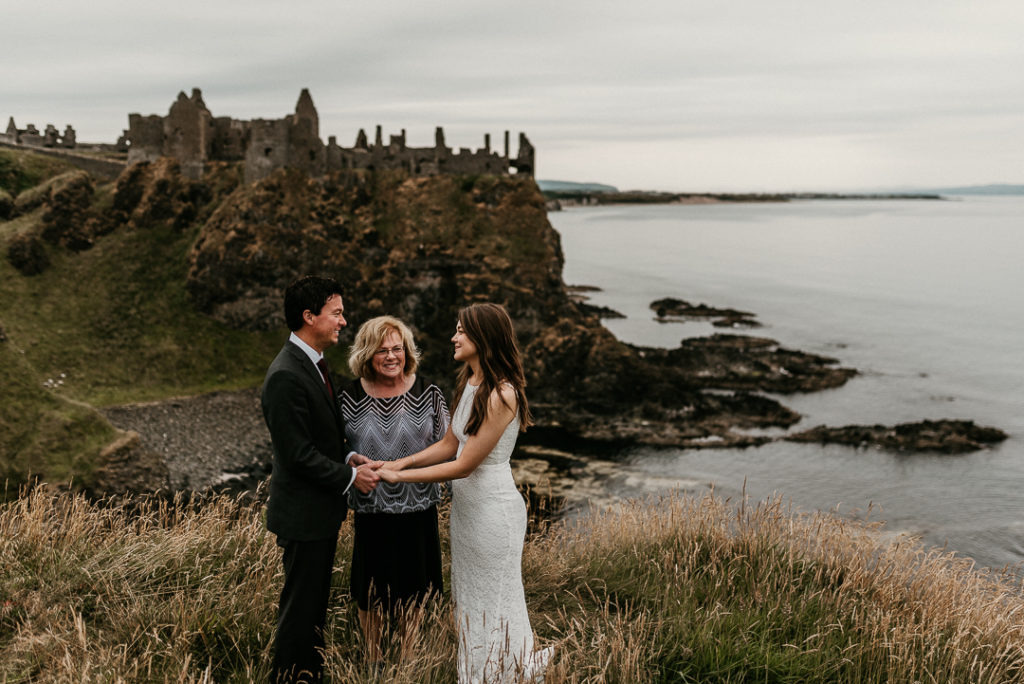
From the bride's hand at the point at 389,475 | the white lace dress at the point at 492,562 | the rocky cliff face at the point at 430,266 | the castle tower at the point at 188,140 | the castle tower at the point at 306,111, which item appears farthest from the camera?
the castle tower at the point at 188,140

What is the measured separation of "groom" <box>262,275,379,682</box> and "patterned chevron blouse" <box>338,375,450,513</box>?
0.40 meters

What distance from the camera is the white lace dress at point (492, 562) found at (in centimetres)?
546

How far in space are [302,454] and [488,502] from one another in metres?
1.41

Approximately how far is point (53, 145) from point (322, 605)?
67.2 meters

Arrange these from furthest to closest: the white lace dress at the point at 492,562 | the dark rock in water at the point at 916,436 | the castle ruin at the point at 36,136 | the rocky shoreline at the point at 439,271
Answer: the castle ruin at the point at 36,136 → the rocky shoreline at the point at 439,271 → the dark rock in water at the point at 916,436 → the white lace dress at the point at 492,562

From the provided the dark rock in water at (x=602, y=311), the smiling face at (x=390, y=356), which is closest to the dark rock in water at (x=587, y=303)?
the dark rock in water at (x=602, y=311)

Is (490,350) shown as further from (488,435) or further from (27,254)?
(27,254)

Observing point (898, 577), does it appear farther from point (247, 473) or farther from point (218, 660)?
point (247, 473)

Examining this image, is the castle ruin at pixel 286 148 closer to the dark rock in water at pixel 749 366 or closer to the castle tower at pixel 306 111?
the castle tower at pixel 306 111

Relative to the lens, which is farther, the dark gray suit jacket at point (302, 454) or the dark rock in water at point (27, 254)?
the dark rock in water at point (27, 254)

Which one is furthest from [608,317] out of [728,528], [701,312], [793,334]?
[728,528]

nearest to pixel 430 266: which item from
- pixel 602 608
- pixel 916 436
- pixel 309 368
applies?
pixel 916 436

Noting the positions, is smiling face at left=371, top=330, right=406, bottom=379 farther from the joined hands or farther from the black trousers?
the black trousers

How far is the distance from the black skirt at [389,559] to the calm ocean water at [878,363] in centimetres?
474
